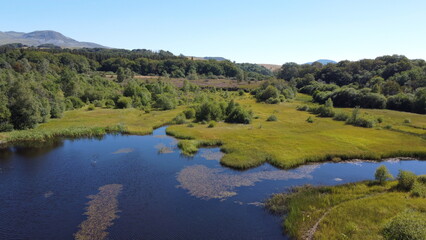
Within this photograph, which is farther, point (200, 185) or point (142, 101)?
point (142, 101)

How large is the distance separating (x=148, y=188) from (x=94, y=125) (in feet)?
150

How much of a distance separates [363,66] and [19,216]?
213m

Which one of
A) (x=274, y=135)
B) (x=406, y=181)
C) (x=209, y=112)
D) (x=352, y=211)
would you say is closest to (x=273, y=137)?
(x=274, y=135)

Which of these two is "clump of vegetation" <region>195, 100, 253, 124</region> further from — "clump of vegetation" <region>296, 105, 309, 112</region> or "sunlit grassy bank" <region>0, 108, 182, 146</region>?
"clump of vegetation" <region>296, 105, 309, 112</region>

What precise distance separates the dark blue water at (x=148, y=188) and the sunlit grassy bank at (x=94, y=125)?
8.50 meters

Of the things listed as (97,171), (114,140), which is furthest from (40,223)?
(114,140)

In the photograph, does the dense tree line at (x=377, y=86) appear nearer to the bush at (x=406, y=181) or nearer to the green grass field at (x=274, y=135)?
the green grass field at (x=274, y=135)

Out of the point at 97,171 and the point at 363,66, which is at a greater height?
the point at 363,66

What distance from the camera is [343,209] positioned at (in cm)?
3127

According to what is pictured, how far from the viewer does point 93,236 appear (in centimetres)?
2692

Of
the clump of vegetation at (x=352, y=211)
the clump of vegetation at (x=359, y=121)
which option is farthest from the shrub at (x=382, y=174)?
the clump of vegetation at (x=359, y=121)

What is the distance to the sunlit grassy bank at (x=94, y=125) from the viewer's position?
2545 inches

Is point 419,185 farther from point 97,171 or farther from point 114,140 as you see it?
point 114,140

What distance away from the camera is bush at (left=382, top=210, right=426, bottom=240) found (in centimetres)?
2298
